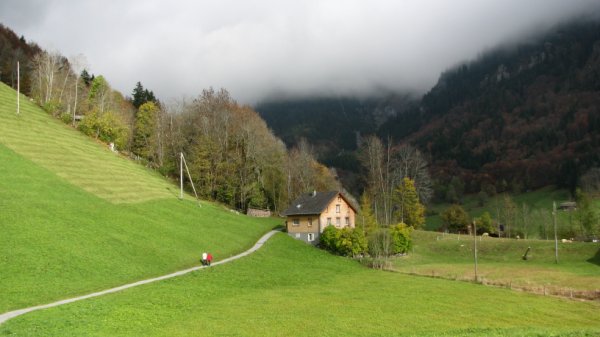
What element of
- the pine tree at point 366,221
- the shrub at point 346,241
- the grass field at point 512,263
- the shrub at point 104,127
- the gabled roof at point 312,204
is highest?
the shrub at point 104,127

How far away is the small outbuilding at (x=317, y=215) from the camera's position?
78688 millimetres

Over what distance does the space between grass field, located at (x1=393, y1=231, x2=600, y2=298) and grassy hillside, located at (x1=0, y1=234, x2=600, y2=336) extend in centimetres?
694

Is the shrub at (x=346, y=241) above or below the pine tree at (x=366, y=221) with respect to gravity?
below

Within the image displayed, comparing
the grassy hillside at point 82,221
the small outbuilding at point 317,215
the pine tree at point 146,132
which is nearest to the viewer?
the grassy hillside at point 82,221

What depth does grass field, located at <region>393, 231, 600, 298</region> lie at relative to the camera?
48.7 m

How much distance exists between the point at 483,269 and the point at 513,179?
447 ft

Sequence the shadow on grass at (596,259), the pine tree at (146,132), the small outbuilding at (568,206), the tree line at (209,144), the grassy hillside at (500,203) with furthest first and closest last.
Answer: the grassy hillside at (500,203), the small outbuilding at (568,206), the pine tree at (146,132), the tree line at (209,144), the shadow on grass at (596,259)

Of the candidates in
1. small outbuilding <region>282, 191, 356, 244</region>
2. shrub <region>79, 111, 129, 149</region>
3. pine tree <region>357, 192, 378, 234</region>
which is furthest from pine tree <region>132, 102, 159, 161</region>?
pine tree <region>357, 192, 378, 234</region>

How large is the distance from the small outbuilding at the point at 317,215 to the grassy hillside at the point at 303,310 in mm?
28544

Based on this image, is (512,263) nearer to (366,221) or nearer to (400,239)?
(400,239)

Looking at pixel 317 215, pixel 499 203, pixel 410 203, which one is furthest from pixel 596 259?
pixel 499 203

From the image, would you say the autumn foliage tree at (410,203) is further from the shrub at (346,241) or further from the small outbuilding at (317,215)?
the shrub at (346,241)

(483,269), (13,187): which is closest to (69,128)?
(13,187)

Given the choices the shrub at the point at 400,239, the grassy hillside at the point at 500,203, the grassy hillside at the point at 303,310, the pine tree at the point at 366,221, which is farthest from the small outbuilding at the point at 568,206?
the grassy hillside at the point at 303,310
